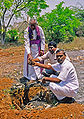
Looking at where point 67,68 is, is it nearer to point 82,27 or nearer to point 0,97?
point 0,97

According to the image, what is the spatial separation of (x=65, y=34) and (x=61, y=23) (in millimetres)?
1208

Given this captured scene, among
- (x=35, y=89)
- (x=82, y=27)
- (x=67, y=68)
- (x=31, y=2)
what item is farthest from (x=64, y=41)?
(x=67, y=68)

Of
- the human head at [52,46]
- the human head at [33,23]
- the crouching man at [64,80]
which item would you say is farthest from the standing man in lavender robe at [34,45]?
the crouching man at [64,80]

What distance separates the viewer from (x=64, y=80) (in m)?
3.50

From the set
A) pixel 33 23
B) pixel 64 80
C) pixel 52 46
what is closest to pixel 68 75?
pixel 64 80

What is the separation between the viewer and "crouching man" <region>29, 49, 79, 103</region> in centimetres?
349

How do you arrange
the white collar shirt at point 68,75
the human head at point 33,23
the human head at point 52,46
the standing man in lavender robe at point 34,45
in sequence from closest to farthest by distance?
the white collar shirt at point 68,75 → the human head at point 52,46 → the human head at point 33,23 → the standing man in lavender robe at point 34,45

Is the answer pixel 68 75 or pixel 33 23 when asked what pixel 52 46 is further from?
pixel 68 75

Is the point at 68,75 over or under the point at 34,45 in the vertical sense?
under

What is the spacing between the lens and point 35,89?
4.93 metres

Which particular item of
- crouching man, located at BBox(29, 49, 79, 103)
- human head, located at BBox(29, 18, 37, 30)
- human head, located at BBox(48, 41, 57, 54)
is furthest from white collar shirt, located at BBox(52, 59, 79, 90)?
human head, located at BBox(29, 18, 37, 30)

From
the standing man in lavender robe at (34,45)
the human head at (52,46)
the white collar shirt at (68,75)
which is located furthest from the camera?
the standing man in lavender robe at (34,45)

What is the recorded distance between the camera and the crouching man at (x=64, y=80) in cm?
349

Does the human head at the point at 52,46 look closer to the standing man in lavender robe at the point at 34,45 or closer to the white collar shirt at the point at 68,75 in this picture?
the standing man in lavender robe at the point at 34,45
